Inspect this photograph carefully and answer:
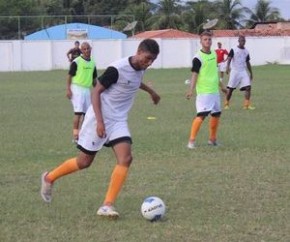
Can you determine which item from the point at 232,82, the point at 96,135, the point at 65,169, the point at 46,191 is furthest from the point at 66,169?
the point at 232,82

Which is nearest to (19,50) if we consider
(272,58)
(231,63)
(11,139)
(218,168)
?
(272,58)

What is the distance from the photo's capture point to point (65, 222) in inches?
278

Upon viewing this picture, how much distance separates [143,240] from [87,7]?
78912mm

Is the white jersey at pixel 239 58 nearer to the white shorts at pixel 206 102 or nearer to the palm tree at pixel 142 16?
the white shorts at pixel 206 102

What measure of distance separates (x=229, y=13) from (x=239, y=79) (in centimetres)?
5753

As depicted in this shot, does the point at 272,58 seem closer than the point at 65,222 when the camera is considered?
No

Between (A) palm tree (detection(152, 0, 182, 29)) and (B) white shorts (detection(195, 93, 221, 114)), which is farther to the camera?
(A) palm tree (detection(152, 0, 182, 29))

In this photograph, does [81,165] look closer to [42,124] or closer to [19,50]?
[42,124]

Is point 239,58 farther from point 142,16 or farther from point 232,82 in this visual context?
point 142,16

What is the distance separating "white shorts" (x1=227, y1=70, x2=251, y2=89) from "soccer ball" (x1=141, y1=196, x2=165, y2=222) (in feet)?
42.1

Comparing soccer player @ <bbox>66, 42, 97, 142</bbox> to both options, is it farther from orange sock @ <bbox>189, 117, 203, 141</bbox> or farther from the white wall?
the white wall

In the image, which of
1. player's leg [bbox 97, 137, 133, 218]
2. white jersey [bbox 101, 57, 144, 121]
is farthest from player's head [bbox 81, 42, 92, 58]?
player's leg [bbox 97, 137, 133, 218]

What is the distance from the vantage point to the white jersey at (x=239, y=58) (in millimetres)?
19500

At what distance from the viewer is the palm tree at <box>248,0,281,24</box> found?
79938 millimetres
